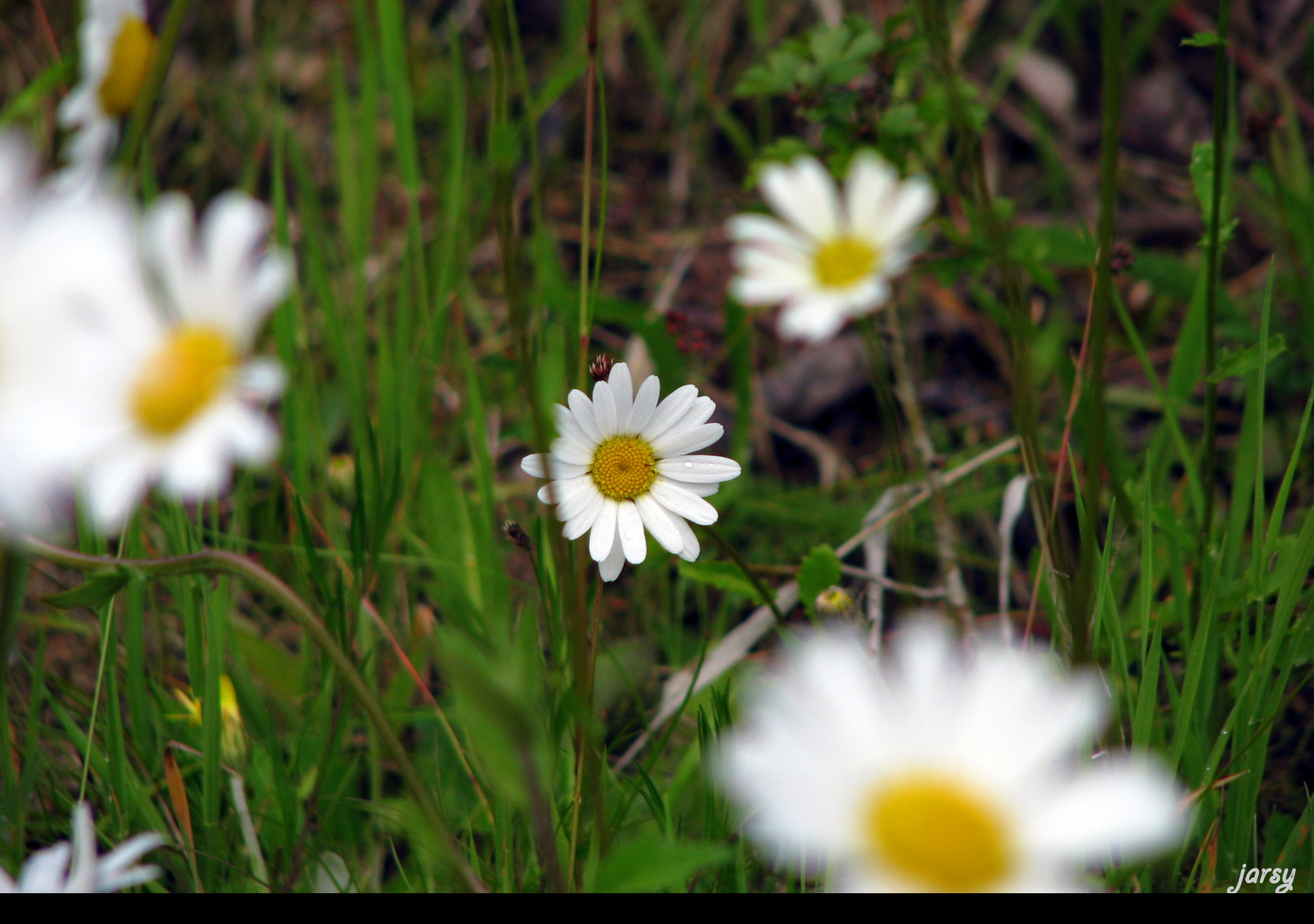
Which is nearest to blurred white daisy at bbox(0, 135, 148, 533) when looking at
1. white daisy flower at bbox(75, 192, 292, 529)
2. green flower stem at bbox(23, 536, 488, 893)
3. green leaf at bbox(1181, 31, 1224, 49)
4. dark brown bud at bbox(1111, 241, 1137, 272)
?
white daisy flower at bbox(75, 192, 292, 529)

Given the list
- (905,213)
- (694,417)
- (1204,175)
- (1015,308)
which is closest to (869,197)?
(905,213)

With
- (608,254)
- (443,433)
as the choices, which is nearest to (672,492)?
(443,433)

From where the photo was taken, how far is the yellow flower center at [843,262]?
549mm

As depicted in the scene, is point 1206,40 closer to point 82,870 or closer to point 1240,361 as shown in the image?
point 1240,361

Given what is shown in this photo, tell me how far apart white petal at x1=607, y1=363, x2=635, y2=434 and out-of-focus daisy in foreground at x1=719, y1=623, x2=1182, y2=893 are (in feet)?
1.25

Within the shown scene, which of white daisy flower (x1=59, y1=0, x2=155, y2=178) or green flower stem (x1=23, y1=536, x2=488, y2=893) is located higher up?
white daisy flower (x1=59, y1=0, x2=155, y2=178)

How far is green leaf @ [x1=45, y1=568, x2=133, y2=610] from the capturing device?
2.01ft

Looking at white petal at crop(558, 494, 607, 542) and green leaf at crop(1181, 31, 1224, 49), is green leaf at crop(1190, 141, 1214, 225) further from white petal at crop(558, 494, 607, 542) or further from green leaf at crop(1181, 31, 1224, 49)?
white petal at crop(558, 494, 607, 542)

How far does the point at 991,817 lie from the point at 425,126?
1.97m

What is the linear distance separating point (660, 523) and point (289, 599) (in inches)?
13.1

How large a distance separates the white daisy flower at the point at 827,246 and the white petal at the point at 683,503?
26cm

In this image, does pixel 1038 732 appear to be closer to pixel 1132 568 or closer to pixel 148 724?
pixel 1132 568

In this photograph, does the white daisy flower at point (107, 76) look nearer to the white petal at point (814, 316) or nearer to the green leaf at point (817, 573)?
the white petal at point (814, 316)

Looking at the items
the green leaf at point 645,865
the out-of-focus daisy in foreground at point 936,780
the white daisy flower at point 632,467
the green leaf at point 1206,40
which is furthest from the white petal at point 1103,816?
the green leaf at point 1206,40
